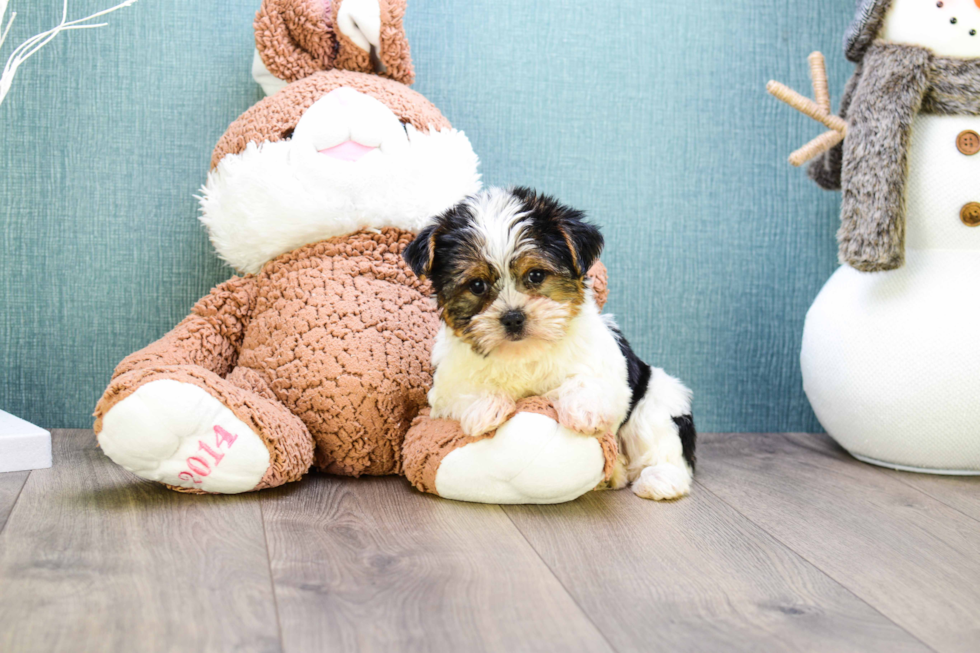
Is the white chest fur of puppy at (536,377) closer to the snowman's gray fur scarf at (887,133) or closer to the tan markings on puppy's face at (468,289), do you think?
the tan markings on puppy's face at (468,289)

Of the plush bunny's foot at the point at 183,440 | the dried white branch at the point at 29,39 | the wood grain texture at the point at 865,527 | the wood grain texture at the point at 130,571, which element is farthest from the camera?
the dried white branch at the point at 29,39

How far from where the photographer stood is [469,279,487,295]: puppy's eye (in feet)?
5.74

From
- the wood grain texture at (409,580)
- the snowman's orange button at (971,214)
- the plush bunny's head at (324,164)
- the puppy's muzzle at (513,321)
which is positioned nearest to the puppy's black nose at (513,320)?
the puppy's muzzle at (513,321)

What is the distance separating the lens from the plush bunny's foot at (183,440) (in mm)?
1680

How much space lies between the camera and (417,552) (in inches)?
60.9

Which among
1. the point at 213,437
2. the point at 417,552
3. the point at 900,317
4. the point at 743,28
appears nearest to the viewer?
the point at 417,552

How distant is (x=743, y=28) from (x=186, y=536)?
2.29 m

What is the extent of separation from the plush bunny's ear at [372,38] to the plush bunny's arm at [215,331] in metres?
0.68

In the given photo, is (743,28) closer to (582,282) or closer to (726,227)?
(726,227)

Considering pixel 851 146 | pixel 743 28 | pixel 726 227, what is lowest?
pixel 726 227

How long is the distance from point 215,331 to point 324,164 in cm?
53

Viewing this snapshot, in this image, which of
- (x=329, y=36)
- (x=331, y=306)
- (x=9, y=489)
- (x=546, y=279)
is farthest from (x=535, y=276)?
(x=9, y=489)

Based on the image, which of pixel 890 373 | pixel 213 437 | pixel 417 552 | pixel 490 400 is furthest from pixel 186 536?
pixel 890 373

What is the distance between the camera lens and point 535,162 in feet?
8.68
